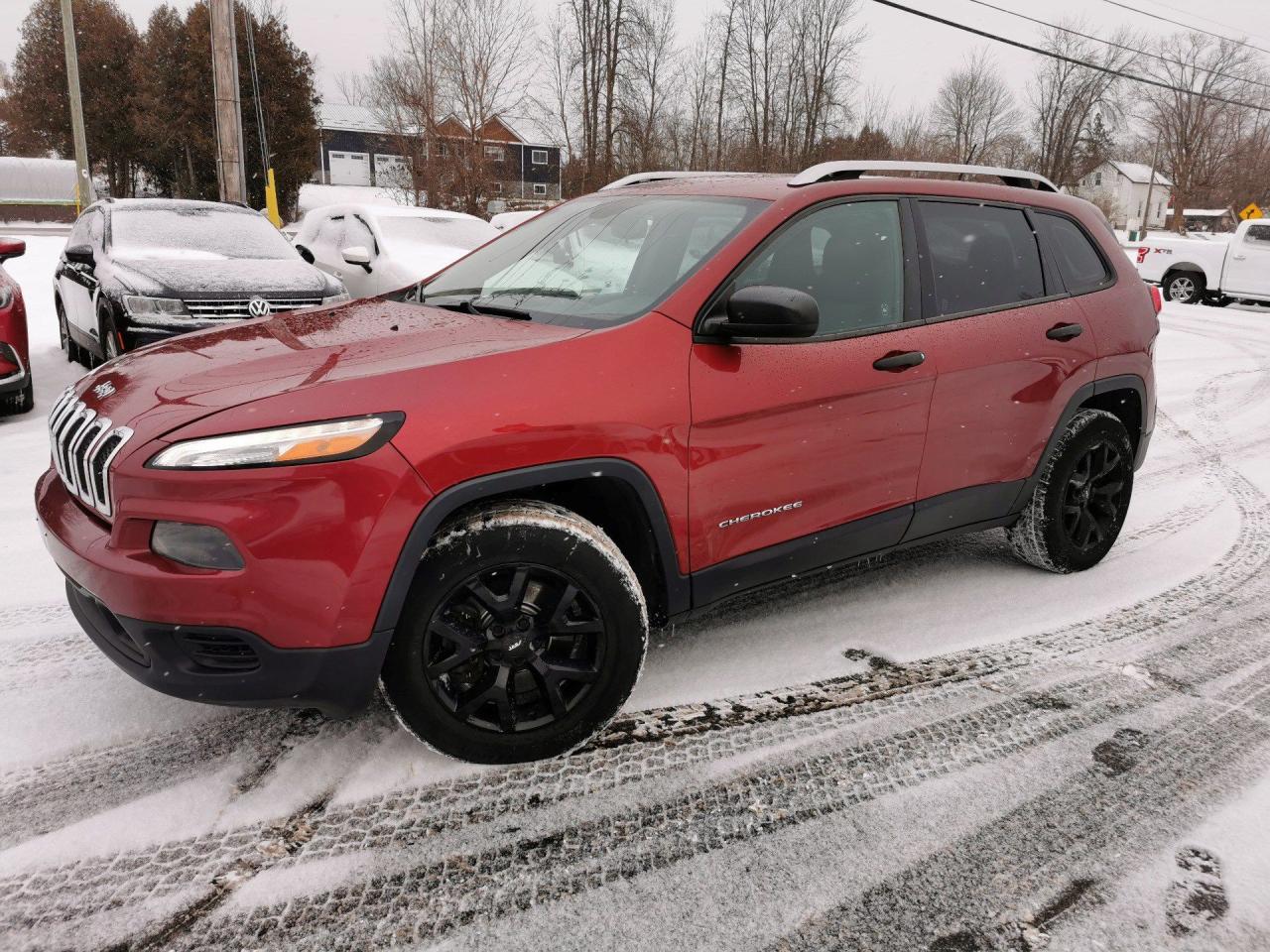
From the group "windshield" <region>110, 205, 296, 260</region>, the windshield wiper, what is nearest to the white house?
"windshield" <region>110, 205, 296, 260</region>

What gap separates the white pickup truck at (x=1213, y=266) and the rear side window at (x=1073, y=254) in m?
15.5

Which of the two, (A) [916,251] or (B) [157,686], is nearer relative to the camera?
(B) [157,686]

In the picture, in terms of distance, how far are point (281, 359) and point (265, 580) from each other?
29.9 inches

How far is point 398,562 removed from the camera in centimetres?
220

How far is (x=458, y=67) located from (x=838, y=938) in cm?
2472

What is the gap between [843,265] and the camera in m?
3.11

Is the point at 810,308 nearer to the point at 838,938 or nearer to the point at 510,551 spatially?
the point at 510,551

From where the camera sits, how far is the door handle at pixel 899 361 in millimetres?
3064

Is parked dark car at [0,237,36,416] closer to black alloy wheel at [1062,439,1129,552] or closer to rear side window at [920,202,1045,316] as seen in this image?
rear side window at [920,202,1045,316]

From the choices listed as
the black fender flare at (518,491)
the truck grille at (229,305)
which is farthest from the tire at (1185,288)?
the black fender flare at (518,491)

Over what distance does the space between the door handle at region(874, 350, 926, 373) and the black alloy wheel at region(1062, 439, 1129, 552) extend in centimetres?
125

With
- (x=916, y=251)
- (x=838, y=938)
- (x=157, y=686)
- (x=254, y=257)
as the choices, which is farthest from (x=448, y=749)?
(x=254, y=257)

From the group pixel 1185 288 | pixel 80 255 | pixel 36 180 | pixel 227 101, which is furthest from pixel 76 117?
pixel 1185 288

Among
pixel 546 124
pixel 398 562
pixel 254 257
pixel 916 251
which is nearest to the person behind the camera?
pixel 398 562
